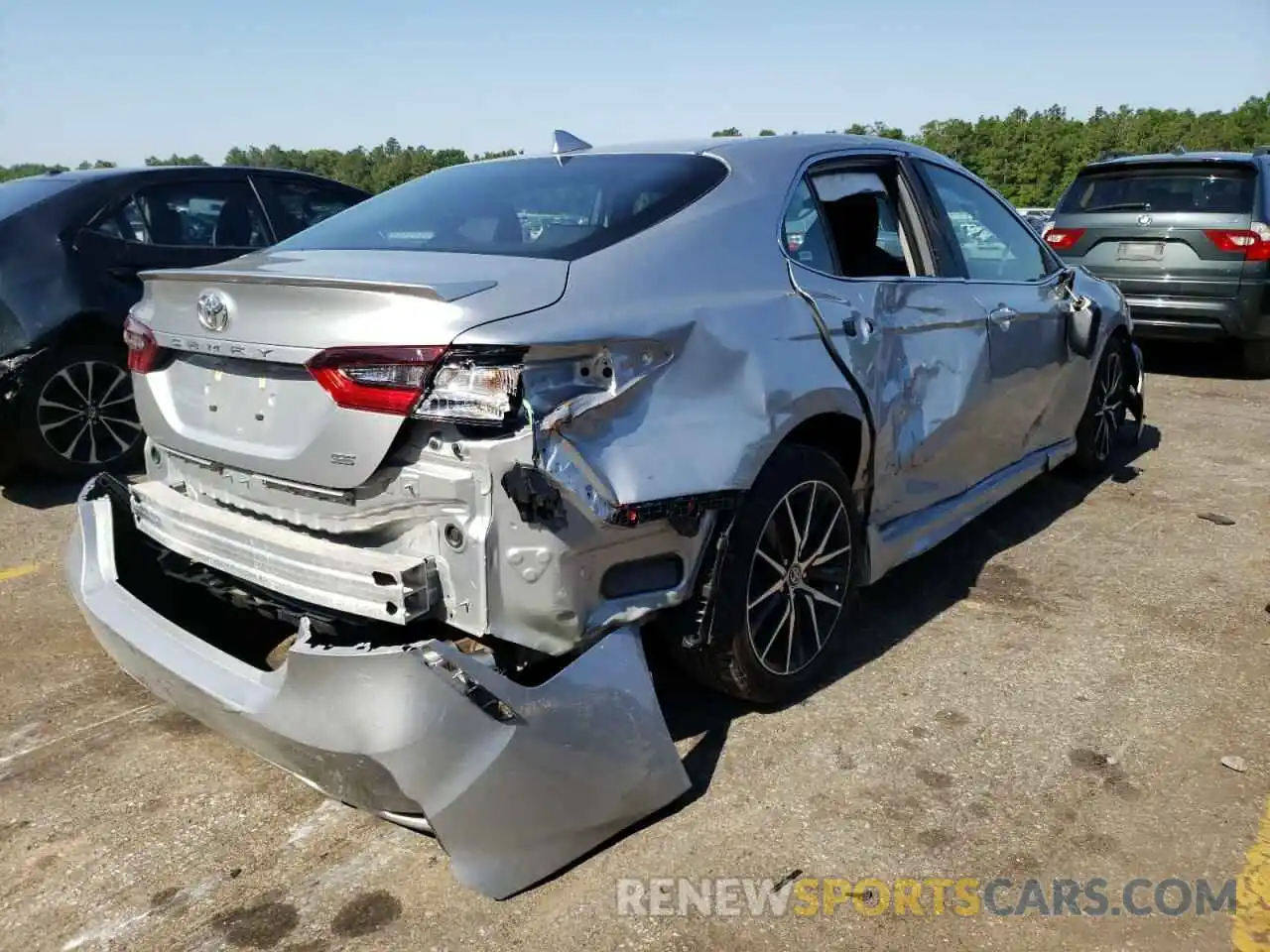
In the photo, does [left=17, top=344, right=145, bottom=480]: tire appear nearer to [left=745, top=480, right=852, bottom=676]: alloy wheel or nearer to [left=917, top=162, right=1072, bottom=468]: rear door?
[left=745, top=480, right=852, bottom=676]: alloy wheel

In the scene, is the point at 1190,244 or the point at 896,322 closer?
the point at 896,322

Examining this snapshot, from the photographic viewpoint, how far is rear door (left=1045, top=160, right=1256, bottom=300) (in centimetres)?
805

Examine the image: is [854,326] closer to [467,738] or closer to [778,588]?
[778,588]

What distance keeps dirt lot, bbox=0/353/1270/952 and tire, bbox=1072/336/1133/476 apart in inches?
55.0

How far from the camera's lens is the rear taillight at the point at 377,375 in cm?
223

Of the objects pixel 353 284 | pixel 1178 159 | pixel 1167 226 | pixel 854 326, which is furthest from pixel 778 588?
pixel 1178 159

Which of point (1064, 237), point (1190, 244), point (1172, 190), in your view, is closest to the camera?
point (1190, 244)

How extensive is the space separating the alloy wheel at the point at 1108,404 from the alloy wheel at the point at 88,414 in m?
4.85

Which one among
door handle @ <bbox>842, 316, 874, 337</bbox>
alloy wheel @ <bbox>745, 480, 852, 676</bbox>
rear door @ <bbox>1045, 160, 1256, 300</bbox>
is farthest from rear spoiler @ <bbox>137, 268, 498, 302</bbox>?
rear door @ <bbox>1045, 160, 1256, 300</bbox>

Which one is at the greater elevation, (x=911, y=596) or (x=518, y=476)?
(x=518, y=476)

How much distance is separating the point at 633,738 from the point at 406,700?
1.83ft

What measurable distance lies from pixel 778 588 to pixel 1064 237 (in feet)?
23.1

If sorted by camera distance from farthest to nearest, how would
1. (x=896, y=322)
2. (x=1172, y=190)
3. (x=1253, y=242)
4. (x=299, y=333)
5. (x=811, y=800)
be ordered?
(x=1172, y=190), (x=1253, y=242), (x=896, y=322), (x=811, y=800), (x=299, y=333)

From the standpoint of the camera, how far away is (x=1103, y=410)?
17.9 feet
